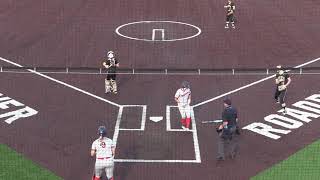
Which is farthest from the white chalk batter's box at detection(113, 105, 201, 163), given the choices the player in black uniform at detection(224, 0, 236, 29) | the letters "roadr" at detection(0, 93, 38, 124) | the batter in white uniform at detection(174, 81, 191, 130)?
the player in black uniform at detection(224, 0, 236, 29)

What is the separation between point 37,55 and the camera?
25.0 m

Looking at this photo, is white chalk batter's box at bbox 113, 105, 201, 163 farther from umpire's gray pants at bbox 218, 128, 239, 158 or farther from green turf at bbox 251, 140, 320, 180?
green turf at bbox 251, 140, 320, 180

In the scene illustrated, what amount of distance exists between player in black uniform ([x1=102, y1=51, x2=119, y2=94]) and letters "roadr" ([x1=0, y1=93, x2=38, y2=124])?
295 cm

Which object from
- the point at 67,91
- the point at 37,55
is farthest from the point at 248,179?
the point at 37,55

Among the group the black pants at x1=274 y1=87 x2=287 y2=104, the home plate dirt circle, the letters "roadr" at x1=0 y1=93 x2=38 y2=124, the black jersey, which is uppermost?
the home plate dirt circle

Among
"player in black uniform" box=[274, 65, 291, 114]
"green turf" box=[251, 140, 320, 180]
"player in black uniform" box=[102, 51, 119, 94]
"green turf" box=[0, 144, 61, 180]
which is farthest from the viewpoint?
"player in black uniform" box=[102, 51, 119, 94]

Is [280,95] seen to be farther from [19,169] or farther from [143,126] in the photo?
[19,169]

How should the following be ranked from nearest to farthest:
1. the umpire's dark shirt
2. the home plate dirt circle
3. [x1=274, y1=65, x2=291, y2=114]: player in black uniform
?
the umpire's dark shirt, [x1=274, y1=65, x2=291, y2=114]: player in black uniform, the home plate dirt circle

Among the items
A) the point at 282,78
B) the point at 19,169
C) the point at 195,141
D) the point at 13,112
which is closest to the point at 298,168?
the point at 195,141

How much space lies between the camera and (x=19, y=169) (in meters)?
14.9

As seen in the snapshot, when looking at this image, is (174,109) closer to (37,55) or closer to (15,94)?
(15,94)

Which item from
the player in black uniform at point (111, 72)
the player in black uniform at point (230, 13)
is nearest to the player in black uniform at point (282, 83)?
the player in black uniform at point (111, 72)

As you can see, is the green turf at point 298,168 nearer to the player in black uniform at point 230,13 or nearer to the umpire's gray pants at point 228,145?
the umpire's gray pants at point 228,145

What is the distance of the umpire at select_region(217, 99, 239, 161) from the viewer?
49.0ft
